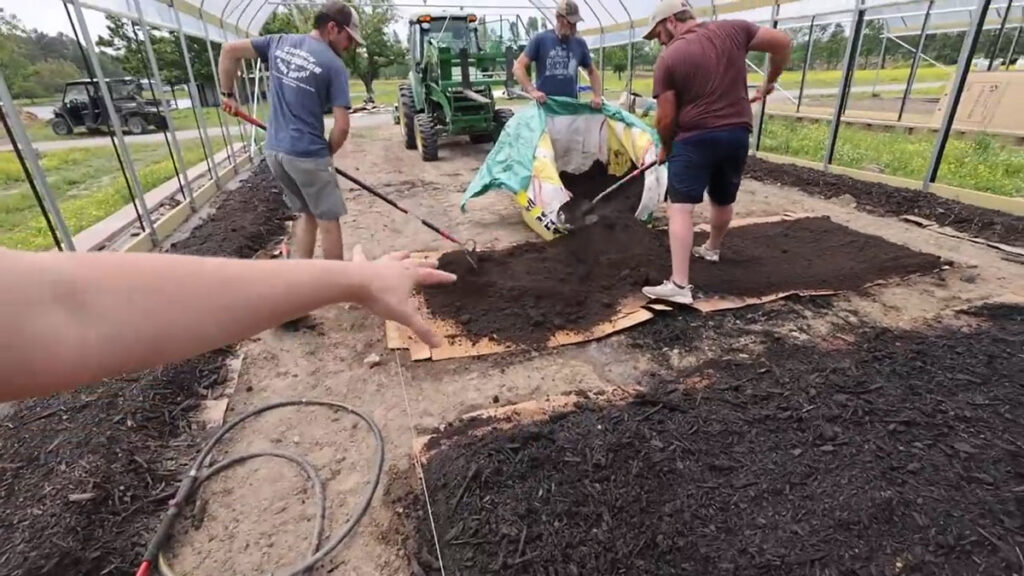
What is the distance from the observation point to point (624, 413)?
2193mm

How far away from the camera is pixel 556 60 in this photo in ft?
15.8

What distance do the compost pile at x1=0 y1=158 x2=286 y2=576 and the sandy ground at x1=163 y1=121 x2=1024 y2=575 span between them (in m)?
0.19

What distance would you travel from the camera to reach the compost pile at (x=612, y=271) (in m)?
3.12

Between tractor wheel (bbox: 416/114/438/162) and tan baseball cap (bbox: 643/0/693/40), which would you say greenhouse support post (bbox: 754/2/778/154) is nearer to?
tan baseball cap (bbox: 643/0/693/40)

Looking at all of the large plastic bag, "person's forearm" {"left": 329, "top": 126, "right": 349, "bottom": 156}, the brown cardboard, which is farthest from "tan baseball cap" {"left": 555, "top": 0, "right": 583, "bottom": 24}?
the brown cardboard

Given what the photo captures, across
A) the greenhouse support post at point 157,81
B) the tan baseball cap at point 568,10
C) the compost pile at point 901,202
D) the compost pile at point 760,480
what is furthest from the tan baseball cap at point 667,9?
the greenhouse support post at point 157,81

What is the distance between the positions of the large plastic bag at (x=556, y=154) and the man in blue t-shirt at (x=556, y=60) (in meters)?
0.21

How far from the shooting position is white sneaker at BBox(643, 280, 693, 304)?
10.2ft

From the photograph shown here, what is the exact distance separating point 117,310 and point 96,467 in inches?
80.0

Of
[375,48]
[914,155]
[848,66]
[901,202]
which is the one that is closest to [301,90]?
[901,202]

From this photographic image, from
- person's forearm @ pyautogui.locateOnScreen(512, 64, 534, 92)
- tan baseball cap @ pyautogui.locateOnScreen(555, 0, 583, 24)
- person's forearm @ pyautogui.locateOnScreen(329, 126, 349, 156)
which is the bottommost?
person's forearm @ pyautogui.locateOnScreen(329, 126, 349, 156)

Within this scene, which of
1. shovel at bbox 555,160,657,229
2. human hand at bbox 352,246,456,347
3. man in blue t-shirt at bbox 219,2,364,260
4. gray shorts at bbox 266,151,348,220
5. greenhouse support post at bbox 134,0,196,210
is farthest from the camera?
greenhouse support post at bbox 134,0,196,210

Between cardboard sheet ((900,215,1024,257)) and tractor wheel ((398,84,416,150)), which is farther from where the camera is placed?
tractor wheel ((398,84,416,150))

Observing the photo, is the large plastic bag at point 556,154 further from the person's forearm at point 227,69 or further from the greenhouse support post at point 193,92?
the greenhouse support post at point 193,92
